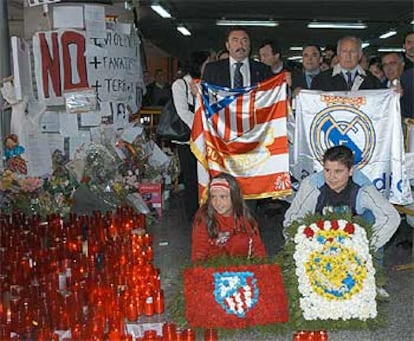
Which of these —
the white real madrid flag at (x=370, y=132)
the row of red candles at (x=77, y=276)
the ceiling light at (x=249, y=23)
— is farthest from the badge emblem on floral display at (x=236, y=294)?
the ceiling light at (x=249, y=23)

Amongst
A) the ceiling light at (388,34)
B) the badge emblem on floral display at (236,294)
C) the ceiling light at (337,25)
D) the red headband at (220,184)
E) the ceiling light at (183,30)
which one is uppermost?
the ceiling light at (183,30)

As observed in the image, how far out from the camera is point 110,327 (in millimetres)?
3180

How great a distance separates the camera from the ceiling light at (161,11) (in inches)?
478

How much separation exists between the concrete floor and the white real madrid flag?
1.81 ft

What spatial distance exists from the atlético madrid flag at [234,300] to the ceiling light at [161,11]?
9.26m

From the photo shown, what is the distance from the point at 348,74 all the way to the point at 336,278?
1.87 meters

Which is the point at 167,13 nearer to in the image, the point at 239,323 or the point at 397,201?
the point at 397,201

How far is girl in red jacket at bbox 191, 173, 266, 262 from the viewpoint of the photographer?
12.5 ft

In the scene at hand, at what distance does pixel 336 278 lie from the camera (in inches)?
130

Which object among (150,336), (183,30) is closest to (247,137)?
(150,336)

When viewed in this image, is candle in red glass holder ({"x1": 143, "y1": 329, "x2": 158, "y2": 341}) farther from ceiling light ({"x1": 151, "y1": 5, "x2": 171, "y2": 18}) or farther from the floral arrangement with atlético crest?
ceiling light ({"x1": 151, "y1": 5, "x2": 171, "y2": 18})

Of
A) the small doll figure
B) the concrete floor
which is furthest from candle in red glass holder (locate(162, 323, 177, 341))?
the small doll figure

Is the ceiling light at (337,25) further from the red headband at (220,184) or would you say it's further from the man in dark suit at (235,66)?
the red headband at (220,184)

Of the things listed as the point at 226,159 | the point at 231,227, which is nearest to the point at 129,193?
Result: the point at 226,159
